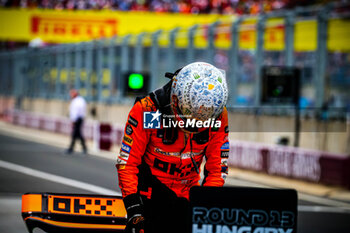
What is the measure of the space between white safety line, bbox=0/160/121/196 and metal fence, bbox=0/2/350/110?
5853 millimetres

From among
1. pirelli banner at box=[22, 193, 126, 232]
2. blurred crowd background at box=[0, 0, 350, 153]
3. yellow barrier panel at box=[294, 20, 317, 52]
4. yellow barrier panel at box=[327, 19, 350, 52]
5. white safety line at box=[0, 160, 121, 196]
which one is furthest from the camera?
yellow barrier panel at box=[294, 20, 317, 52]

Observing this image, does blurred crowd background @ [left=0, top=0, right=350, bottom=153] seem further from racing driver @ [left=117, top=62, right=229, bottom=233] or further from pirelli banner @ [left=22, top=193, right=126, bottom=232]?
racing driver @ [left=117, top=62, right=229, bottom=233]

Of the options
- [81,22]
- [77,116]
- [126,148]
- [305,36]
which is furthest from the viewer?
[81,22]

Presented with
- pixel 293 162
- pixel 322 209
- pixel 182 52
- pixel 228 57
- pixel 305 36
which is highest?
pixel 305 36

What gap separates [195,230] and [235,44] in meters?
15.9

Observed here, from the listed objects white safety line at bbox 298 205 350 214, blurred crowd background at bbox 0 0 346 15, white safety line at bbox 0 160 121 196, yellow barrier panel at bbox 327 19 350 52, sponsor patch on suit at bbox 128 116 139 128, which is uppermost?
blurred crowd background at bbox 0 0 346 15

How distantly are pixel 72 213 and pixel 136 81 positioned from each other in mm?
6218

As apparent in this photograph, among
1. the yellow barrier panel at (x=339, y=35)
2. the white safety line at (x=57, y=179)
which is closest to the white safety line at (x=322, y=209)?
the white safety line at (x=57, y=179)

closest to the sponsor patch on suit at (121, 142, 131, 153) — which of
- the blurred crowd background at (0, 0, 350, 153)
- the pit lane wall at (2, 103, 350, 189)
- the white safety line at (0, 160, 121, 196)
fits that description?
the white safety line at (0, 160, 121, 196)

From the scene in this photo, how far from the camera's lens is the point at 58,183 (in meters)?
11.7

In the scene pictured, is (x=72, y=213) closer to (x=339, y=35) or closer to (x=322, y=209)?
(x=322, y=209)

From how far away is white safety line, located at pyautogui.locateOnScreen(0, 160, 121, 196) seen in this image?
35.3 feet

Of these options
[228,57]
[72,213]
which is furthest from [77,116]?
[72,213]

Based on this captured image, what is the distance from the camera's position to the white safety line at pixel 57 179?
1077 cm
